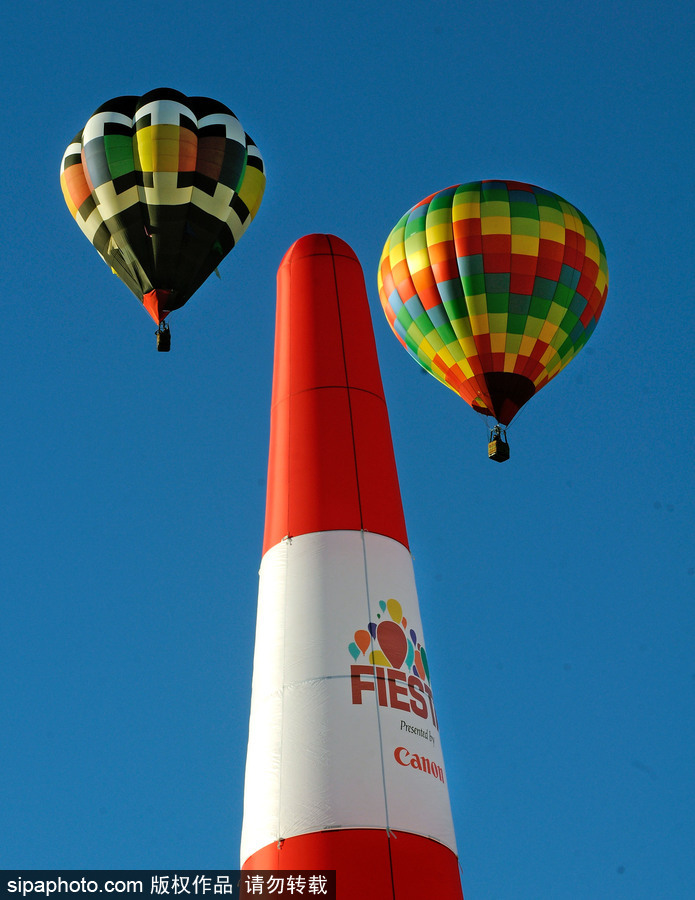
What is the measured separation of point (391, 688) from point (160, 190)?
12329 mm

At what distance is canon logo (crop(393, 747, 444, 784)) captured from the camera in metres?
12.9

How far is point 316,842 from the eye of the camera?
1222cm

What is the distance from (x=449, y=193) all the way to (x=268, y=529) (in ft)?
39.1

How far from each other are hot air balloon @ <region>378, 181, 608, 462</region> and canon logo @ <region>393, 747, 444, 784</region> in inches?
468

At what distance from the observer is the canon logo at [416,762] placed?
12.9 meters

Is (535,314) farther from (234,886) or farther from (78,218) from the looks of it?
(234,886)

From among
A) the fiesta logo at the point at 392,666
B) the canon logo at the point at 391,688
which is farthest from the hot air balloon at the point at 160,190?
the canon logo at the point at 391,688

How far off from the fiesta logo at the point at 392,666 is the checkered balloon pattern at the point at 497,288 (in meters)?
10.6

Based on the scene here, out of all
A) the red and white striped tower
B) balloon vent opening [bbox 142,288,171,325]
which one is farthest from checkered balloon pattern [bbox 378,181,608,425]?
the red and white striped tower

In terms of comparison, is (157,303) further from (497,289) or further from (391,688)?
(391,688)

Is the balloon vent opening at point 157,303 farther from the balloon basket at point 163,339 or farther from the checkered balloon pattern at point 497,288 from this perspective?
the checkered balloon pattern at point 497,288

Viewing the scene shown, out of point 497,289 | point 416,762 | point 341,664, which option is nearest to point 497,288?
point 497,289

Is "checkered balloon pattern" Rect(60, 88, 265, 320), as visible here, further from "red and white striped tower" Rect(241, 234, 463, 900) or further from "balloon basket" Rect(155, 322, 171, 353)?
"red and white striped tower" Rect(241, 234, 463, 900)

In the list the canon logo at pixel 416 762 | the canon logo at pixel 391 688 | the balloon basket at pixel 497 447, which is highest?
the balloon basket at pixel 497 447
